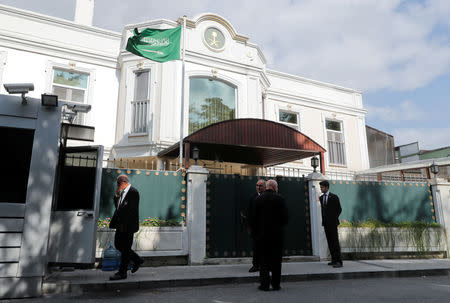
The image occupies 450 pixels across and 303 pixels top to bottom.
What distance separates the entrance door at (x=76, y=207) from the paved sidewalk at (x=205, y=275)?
442 mm

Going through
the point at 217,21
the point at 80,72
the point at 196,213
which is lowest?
the point at 196,213

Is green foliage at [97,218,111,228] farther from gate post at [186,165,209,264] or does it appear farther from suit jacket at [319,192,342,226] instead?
suit jacket at [319,192,342,226]

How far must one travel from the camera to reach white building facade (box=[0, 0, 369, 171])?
12.5 m

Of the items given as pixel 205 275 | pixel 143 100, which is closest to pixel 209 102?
pixel 143 100

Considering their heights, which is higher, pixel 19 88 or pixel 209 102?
pixel 209 102

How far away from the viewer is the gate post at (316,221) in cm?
874

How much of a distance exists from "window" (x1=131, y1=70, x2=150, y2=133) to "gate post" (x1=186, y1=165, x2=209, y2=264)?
5.07 meters

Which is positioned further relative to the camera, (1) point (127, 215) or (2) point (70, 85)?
(2) point (70, 85)

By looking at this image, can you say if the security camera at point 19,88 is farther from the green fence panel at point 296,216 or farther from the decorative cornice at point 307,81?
the decorative cornice at point 307,81

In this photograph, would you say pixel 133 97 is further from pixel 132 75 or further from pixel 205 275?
pixel 205 275

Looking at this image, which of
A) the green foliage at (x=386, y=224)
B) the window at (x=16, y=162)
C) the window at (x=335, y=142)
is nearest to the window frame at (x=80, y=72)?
the window at (x=16, y=162)

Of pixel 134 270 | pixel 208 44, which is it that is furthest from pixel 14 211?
pixel 208 44

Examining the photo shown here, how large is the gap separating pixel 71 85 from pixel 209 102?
18.2 ft

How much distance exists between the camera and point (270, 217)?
540cm
